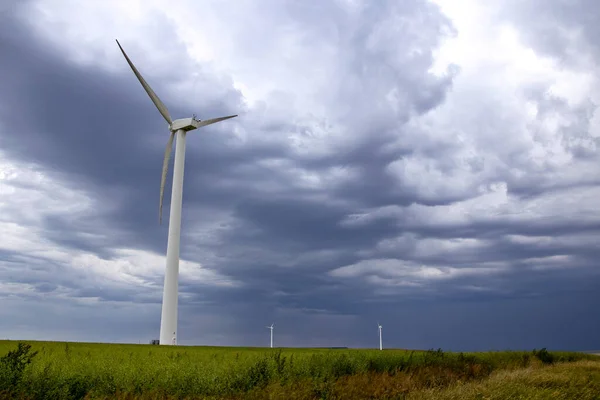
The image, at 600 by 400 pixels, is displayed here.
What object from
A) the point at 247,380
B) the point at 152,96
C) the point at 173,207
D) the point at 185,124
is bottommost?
the point at 247,380

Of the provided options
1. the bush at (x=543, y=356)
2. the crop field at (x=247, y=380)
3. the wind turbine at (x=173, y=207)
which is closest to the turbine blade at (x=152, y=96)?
the wind turbine at (x=173, y=207)

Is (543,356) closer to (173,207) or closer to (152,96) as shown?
(173,207)

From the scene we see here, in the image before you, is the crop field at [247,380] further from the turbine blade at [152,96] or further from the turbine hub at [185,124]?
the turbine blade at [152,96]

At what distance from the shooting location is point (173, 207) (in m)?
55.0

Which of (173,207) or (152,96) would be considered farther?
(152,96)

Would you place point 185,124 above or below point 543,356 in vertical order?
above

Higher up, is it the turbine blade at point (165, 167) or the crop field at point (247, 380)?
the turbine blade at point (165, 167)

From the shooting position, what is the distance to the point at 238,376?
17609 mm

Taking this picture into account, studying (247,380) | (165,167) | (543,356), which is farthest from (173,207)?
(247,380)

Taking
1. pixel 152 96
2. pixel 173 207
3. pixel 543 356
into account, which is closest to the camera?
pixel 543 356

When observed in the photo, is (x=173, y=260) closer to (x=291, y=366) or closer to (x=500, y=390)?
(x=291, y=366)

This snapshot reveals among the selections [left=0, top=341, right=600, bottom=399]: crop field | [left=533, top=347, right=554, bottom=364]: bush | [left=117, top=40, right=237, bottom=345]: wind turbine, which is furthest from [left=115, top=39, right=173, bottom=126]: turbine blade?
[left=533, top=347, right=554, bottom=364]: bush

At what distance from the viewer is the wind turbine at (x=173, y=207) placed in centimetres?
5088

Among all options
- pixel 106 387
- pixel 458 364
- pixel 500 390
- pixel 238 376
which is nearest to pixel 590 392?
pixel 500 390
